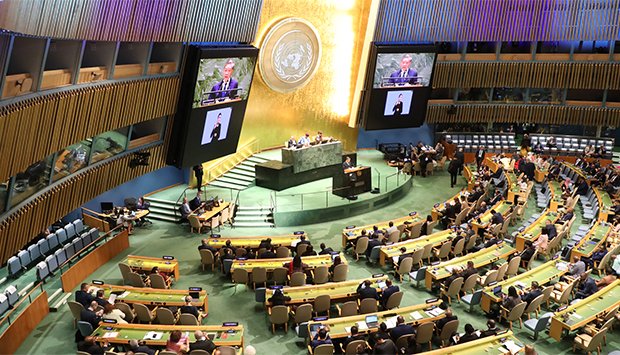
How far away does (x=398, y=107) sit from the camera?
2641 centimetres

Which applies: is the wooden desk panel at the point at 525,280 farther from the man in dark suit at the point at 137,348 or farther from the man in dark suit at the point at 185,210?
the man in dark suit at the point at 185,210

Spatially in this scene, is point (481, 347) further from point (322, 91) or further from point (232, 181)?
point (322, 91)

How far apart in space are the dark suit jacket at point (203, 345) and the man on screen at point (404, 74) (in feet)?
58.1

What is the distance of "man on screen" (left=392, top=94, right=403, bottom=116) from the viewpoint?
26223 millimetres

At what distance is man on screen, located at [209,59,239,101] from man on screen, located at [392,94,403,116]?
927cm

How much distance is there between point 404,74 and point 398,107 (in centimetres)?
153

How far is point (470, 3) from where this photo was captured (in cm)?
2638

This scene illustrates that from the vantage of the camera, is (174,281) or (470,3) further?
(470,3)

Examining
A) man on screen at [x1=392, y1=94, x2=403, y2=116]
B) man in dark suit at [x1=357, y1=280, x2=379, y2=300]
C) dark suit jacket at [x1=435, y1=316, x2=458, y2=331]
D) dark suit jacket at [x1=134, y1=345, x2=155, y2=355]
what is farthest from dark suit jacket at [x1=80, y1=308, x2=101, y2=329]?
man on screen at [x1=392, y1=94, x2=403, y2=116]

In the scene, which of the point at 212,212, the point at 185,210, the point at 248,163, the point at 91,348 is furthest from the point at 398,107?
the point at 91,348

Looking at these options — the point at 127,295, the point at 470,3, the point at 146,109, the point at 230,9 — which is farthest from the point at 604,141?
the point at 127,295

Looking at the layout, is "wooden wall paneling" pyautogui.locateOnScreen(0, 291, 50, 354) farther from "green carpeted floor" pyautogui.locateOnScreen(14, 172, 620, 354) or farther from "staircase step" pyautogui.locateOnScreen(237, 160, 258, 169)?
"staircase step" pyautogui.locateOnScreen(237, 160, 258, 169)

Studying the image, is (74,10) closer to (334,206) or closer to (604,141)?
(334,206)

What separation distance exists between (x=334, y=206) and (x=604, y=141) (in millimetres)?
16483
